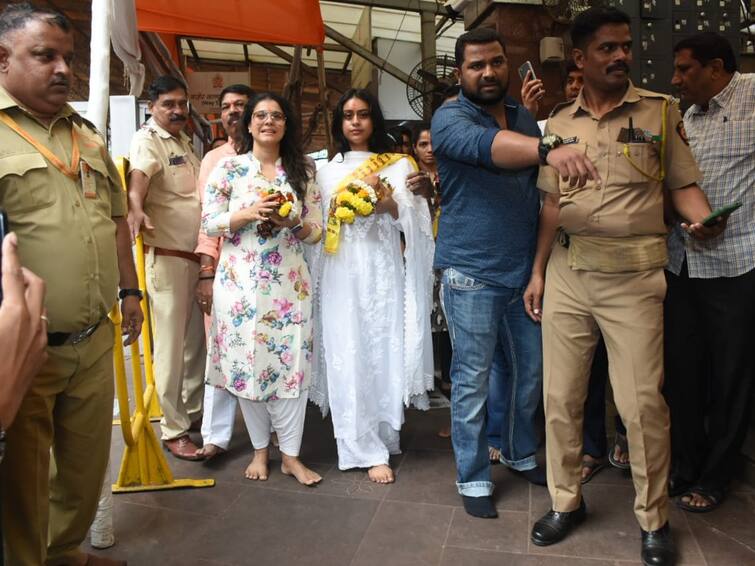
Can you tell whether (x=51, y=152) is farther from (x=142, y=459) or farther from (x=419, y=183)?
(x=419, y=183)

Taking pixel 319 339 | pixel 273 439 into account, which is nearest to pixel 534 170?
pixel 319 339

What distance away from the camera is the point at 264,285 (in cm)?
298

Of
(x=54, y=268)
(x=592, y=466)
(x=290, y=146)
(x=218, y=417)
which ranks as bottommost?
(x=592, y=466)

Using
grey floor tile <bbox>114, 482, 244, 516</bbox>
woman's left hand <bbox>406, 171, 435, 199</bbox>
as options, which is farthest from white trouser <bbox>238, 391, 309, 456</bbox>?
woman's left hand <bbox>406, 171, 435, 199</bbox>

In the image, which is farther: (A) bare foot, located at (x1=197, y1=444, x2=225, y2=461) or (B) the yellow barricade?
(A) bare foot, located at (x1=197, y1=444, x2=225, y2=461)

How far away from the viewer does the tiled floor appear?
239 centimetres

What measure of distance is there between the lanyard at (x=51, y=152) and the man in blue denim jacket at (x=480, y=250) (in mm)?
1266

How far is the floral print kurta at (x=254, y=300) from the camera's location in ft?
9.75

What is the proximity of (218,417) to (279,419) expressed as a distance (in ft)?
1.33

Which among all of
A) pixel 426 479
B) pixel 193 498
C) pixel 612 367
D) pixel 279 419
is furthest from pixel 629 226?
pixel 193 498

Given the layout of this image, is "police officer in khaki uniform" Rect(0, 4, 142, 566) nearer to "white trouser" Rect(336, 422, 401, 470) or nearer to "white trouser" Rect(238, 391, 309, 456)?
"white trouser" Rect(238, 391, 309, 456)

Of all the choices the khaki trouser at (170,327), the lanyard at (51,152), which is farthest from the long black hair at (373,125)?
the lanyard at (51,152)

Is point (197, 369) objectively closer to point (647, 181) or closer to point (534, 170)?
point (534, 170)

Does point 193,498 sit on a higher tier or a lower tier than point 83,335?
lower
